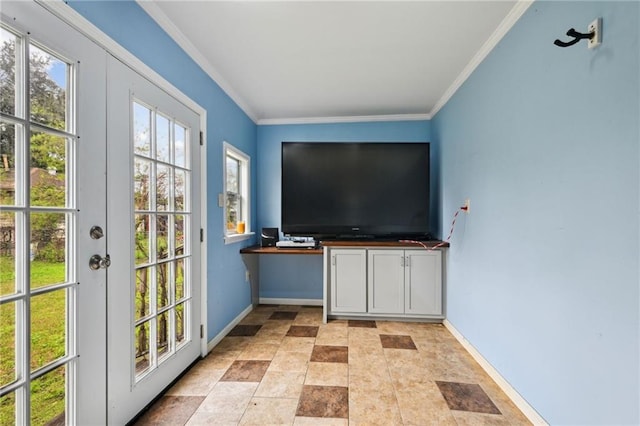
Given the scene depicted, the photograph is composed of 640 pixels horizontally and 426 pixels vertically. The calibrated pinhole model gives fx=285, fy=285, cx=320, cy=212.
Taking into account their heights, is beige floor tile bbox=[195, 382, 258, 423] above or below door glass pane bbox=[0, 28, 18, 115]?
below

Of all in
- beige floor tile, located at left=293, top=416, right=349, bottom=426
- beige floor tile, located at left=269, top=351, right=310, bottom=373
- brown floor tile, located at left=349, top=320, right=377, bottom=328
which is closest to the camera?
beige floor tile, located at left=293, top=416, right=349, bottom=426

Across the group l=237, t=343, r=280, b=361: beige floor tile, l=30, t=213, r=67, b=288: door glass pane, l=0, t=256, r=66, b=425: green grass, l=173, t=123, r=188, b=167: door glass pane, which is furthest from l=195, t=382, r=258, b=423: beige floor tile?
l=173, t=123, r=188, b=167: door glass pane

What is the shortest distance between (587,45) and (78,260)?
237cm

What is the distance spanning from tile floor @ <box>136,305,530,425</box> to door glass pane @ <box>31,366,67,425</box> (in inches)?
20.2

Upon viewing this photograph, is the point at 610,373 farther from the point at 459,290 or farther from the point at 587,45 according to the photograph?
the point at 459,290

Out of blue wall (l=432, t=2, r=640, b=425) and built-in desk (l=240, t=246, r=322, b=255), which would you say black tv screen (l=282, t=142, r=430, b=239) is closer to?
built-in desk (l=240, t=246, r=322, b=255)

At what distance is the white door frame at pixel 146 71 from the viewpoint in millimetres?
1161

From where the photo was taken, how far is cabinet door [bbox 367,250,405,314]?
9.92ft

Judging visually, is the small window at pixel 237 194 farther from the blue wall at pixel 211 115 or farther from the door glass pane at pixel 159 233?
the door glass pane at pixel 159 233

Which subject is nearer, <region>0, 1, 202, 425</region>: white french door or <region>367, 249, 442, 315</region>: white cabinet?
<region>0, 1, 202, 425</region>: white french door

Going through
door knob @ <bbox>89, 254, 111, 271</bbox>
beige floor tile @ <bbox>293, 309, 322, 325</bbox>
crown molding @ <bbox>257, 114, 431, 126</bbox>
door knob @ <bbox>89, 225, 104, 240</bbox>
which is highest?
crown molding @ <bbox>257, 114, 431, 126</bbox>

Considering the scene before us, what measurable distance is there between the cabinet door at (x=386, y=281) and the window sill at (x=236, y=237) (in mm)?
1394

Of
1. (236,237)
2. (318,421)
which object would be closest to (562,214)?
(318,421)

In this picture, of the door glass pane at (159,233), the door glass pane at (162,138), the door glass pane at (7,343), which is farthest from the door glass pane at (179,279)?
the door glass pane at (7,343)
